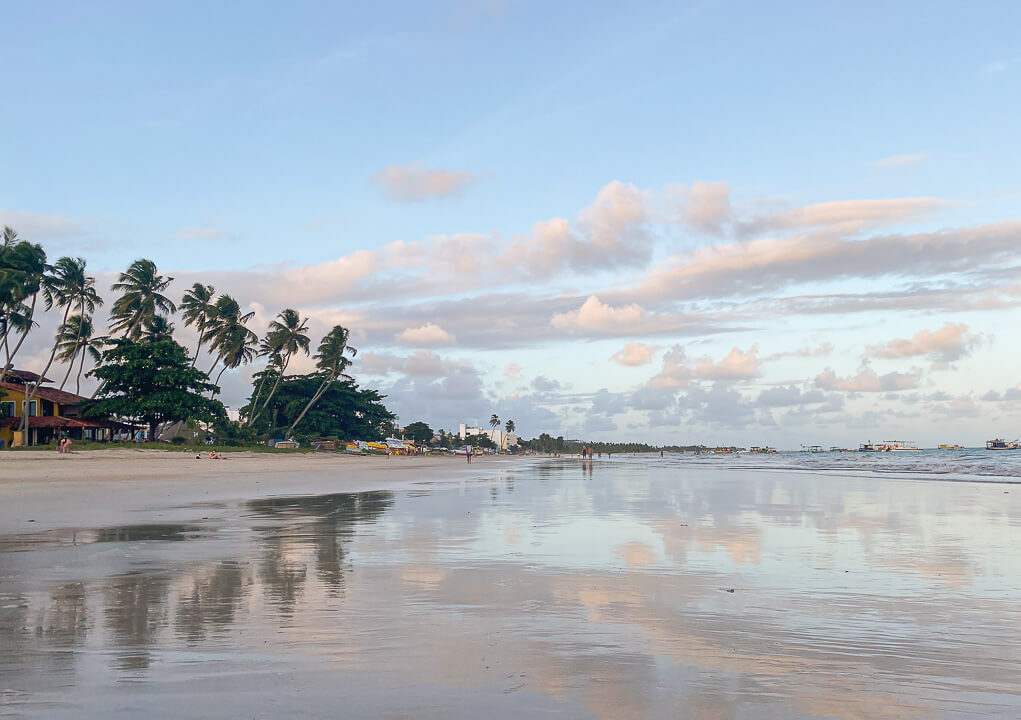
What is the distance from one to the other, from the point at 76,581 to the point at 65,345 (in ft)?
237

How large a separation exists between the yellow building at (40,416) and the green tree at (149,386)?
8.21 feet

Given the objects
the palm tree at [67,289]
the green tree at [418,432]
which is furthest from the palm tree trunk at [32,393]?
the green tree at [418,432]

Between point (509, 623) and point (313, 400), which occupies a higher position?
point (313, 400)

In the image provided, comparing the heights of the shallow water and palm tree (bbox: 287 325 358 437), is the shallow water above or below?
below

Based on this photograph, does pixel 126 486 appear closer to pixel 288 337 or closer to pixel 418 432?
pixel 288 337

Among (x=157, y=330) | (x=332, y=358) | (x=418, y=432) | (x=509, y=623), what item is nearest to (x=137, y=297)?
(x=157, y=330)

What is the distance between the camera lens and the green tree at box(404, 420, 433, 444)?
7293 inches

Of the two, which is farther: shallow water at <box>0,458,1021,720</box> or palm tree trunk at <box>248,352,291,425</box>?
palm tree trunk at <box>248,352,291,425</box>

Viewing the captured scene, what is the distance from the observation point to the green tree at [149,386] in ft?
220

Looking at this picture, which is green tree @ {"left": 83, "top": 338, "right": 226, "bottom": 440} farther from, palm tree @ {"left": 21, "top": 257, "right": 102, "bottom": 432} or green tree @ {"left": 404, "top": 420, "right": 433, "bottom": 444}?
green tree @ {"left": 404, "top": 420, "right": 433, "bottom": 444}

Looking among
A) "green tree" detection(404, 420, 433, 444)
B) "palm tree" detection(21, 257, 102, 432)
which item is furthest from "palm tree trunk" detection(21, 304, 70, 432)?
"green tree" detection(404, 420, 433, 444)

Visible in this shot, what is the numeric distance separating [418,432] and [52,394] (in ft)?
379

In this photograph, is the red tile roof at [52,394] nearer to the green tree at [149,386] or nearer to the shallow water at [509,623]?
the green tree at [149,386]

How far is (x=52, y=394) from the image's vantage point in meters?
73.2
